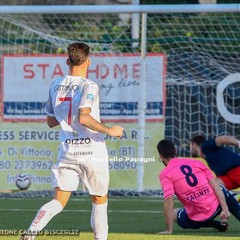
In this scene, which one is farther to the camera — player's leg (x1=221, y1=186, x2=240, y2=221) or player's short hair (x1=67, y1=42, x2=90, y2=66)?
player's leg (x1=221, y1=186, x2=240, y2=221)

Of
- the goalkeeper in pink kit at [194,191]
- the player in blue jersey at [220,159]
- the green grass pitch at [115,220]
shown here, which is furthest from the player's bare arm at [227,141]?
the goalkeeper in pink kit at [194,191]

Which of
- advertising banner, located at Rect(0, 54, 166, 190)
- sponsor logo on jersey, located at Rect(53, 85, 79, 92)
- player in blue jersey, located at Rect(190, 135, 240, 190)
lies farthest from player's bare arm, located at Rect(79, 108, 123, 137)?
advertising banner, located at Rect(0, 54, 166, 190)

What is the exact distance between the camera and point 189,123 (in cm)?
1823

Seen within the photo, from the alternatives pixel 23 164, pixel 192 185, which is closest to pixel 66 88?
pixel 192 185

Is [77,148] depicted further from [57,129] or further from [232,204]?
[57,129]

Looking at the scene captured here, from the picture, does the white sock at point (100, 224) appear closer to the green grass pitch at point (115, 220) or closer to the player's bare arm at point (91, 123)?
the player's bare arm at point (91, 123)

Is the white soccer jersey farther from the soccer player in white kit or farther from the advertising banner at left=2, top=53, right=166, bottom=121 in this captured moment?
the advertising banner at left=2, top=53, right=166, bottom=121

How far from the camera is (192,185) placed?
37.6ft

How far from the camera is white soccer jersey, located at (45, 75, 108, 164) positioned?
913 cm

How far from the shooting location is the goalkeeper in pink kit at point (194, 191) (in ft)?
37.1

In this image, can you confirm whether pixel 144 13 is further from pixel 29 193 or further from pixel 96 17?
pixel 29 193

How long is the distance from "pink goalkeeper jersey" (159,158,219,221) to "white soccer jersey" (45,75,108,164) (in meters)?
2.21

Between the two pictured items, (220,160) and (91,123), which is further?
(220,160)

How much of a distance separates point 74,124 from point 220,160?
549 centimetres
